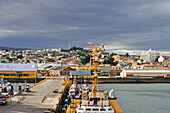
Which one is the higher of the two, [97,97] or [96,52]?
[96,52]

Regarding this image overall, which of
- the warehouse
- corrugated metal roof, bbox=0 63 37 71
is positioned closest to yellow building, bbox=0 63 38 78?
corrugated metal roof, bbox=0 63 37 71

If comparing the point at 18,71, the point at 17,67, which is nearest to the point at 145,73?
the point at 18,71

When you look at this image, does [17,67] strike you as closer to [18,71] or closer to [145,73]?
[18,71]

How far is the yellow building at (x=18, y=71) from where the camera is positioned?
276 feet

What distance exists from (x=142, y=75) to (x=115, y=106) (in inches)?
2862

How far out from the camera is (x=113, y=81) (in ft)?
268

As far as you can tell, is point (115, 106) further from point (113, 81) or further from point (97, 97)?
point (113, 81)

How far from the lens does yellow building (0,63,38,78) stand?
276ft

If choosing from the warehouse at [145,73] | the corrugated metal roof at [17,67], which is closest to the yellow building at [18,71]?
the corrugated metal roof at [17,67]

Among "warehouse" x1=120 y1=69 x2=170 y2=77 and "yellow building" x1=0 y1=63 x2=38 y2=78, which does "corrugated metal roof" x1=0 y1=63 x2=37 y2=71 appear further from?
"warehouse" x1=120 y1=69 x2=170 y2=77

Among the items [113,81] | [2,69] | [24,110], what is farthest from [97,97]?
[2,69]

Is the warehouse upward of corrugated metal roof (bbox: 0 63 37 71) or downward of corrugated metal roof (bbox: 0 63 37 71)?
downward

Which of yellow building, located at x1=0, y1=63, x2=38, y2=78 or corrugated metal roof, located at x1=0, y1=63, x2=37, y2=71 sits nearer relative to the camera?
yellow building, located at x1=0, y1=63, x2=38, y2=78

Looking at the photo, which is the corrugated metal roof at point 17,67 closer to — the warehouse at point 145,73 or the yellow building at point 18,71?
the yellow building at point 18,71
